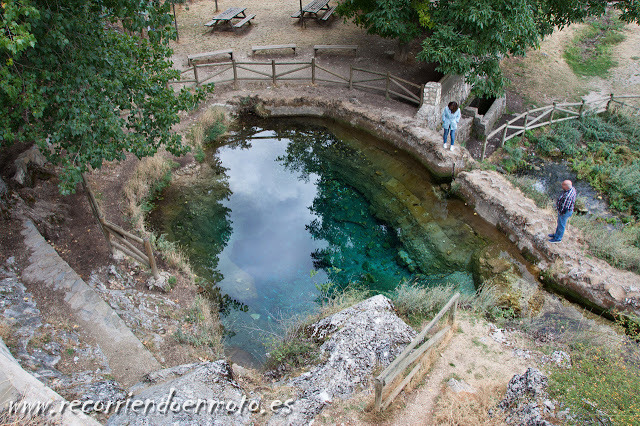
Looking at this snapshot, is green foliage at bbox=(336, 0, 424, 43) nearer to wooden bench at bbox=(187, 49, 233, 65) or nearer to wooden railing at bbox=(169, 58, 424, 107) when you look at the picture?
wooden railing at bbox=(169, 58, 424, 107)

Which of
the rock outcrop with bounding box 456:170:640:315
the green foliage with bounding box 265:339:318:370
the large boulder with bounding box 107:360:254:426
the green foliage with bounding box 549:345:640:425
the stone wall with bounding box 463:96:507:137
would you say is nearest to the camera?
the green foliage with bounding box 549:345:640:425

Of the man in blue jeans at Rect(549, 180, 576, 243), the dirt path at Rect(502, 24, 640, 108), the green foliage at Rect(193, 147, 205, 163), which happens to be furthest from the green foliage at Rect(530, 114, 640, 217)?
the green foliage at Rect(193, 147, 205, 163)

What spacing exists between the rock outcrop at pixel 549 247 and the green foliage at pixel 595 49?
34.2 feet

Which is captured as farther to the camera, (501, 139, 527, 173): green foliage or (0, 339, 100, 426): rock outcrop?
(501, 139, 527, 173): green foliage

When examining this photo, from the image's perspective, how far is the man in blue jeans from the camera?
941cm

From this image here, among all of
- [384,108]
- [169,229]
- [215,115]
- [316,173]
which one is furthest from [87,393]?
[384,108]

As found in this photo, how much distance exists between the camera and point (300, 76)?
54.6 feet

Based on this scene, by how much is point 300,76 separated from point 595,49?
44.6 ft

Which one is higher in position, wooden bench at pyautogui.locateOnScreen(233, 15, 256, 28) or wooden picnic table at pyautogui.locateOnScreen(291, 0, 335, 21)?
wooden picnic table at pyautogui.locateOnScreen(291, 0, 335, 21)

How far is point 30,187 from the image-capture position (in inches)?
387

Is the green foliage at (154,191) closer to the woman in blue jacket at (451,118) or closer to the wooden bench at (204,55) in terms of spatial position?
the wooden bench at (204,55)

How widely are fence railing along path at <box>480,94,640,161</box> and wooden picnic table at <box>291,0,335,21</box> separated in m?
9.49

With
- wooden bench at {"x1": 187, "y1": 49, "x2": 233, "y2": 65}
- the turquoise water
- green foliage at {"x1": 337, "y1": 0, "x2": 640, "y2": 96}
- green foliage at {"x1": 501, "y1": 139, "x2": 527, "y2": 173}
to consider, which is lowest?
the turquoise water

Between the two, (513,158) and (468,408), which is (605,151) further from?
(468,408)
